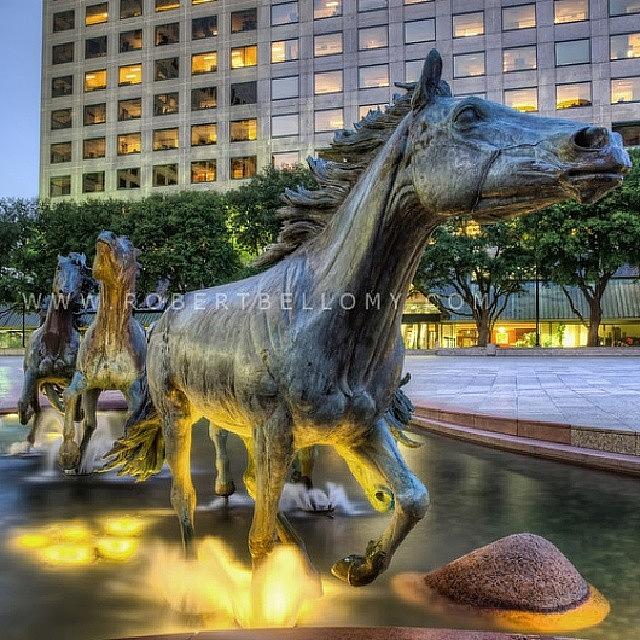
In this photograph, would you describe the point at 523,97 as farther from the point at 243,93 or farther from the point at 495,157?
the point at 495,157

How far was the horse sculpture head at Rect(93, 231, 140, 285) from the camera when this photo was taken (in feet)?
24.7

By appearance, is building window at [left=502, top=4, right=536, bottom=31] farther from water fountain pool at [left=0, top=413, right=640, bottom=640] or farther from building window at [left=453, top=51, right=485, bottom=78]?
water fountain pool at [left=0, top=413, right=640, bottom=640]

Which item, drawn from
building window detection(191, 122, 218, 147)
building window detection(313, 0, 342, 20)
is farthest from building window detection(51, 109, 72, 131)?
building window detection(313, 0, 342, 20)

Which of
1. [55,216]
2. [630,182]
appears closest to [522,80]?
[630,182]

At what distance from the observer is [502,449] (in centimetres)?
1003

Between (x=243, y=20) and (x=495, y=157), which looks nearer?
(x=495, y=157)

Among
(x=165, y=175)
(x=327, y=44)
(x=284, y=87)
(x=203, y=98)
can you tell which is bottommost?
(x=165, y=175)

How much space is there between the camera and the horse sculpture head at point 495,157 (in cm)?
253

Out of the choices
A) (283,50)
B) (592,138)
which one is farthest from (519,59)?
(592,138)

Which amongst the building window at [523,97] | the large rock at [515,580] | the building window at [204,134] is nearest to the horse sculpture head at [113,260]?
the large rock at [515,580]

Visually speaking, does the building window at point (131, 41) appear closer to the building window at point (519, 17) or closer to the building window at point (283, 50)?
the building window at point (283, 50)

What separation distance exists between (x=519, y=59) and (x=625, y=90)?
8415 mm

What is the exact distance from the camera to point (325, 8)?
199 feet

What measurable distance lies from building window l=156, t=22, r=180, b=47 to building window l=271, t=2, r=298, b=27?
9.38m
